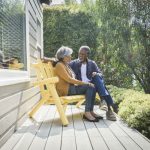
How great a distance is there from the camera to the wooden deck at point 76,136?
378cm

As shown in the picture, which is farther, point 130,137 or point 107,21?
point 107,21

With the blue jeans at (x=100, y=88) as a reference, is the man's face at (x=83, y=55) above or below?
above

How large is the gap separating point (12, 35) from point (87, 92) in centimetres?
155

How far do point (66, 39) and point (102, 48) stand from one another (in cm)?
122

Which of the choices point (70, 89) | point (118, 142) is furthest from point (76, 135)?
point (70, 89)

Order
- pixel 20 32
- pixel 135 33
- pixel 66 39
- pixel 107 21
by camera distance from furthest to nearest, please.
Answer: pixel 66 39, pixel 107 21, pixel 135 33, pixel 20 32

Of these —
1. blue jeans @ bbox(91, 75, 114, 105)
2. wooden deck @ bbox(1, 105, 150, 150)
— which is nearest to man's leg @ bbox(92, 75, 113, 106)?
blue jeans @ bbox(91, 75, 114, 105)

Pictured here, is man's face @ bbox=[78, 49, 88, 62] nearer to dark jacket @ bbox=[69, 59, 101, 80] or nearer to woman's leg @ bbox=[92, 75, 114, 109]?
dark jacket @ bbox=[69, 59, 101, 80]

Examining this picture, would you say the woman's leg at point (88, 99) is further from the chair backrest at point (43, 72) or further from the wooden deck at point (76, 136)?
the chair backrest at point (43, 72)

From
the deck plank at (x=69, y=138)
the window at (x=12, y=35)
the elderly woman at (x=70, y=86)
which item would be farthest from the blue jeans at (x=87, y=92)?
the window at (x=12, y=35)

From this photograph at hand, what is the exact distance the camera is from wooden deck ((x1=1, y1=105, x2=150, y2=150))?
12.4ft

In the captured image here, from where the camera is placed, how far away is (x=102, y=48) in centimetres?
1261

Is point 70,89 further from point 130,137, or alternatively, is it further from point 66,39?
point 66,39

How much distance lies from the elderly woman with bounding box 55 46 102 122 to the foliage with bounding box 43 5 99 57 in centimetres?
680
